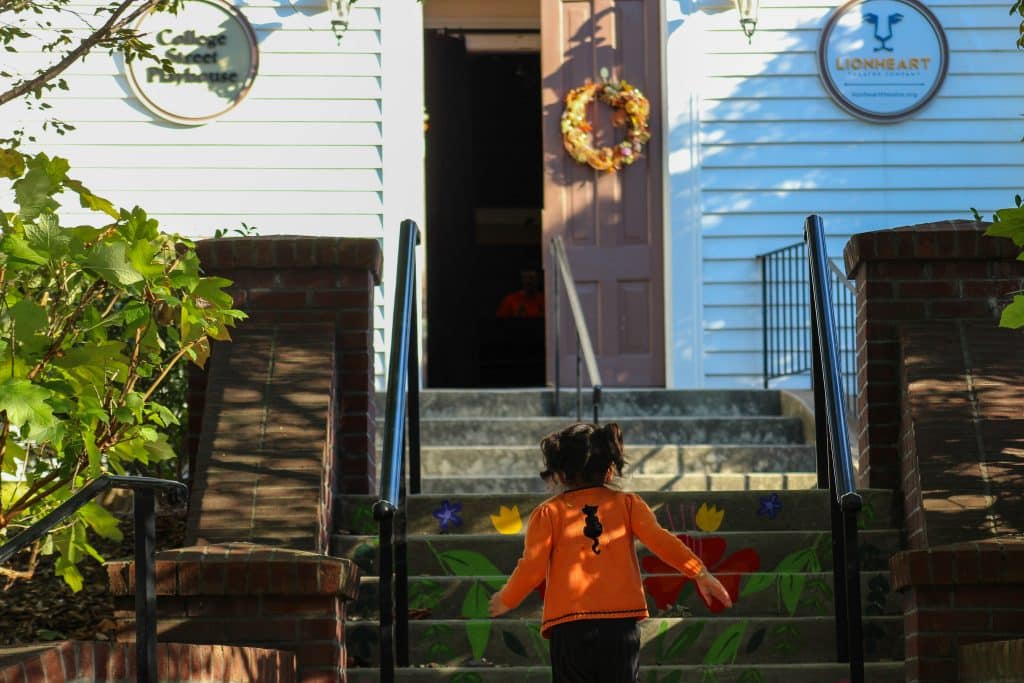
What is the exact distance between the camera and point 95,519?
3.99 meters

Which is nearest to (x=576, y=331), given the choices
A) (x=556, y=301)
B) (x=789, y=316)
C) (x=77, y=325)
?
(x=556, y=301)

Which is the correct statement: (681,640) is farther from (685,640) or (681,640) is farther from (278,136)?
(278,136)

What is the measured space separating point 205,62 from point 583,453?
21.3ft

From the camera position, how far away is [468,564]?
553 centimetres

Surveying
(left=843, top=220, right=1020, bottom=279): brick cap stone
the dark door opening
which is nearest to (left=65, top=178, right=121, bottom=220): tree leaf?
(left=843, top=220, right=1020, bottom=279): brick cap stone

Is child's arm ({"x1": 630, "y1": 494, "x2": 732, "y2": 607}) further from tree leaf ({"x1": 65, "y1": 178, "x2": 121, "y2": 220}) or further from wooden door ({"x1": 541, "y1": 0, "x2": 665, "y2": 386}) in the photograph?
wooden door ({"x1": 541, "y1": 0, "x2": 665, "y2": 386})

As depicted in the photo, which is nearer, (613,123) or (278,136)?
(278,136)

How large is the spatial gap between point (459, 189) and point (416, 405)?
19.0ft

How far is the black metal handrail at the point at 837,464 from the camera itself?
14.3 feet

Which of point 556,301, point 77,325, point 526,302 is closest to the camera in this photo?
point 77,325

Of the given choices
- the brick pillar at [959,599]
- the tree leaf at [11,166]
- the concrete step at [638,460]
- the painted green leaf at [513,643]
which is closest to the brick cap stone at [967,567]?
the brick pillar at [959,599]

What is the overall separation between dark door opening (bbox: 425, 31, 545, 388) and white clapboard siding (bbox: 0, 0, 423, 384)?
140 cm

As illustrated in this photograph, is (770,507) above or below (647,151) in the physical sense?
A: below

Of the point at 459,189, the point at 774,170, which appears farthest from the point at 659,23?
the point at 459,189
